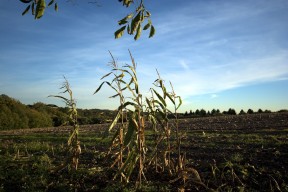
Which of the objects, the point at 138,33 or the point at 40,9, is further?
the point at 138,33

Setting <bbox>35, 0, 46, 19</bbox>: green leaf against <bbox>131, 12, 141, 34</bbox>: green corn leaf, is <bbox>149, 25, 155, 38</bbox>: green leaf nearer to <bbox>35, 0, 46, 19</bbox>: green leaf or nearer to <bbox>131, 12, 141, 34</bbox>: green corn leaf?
<bbox>131, 12, 141, 34</bbox>: green corn leaf

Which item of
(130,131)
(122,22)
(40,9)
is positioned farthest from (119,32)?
(130,131)


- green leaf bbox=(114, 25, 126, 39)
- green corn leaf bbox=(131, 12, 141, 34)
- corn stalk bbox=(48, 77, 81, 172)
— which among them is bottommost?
corn stalk bbox=(48, 77, 81, 172)

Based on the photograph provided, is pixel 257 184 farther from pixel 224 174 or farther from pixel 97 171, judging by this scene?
pixel 97 171

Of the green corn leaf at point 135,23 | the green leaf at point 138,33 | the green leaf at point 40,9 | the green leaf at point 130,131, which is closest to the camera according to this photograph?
the green leaf at point 40,9

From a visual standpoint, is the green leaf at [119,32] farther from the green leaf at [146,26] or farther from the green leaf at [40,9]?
the green leaf at [40,9]

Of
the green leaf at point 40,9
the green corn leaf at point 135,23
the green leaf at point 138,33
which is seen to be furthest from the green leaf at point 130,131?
the green leaf at point 40,9

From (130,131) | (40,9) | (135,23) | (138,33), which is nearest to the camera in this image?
(40,9)

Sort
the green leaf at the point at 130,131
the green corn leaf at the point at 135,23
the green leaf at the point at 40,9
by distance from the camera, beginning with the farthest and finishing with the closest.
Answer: the green leaf at the point at 130,131 < the green corn leaf at the point at 135,23 < the green leaf at the point at 40,9

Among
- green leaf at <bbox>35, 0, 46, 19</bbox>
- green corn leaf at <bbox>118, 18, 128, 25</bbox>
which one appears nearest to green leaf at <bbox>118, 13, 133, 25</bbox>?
green corn leaf at <bbox>118, 18, 128, 25</bbox>

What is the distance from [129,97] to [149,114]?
0.49 metres

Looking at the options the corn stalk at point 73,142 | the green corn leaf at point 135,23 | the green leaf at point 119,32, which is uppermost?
the green corn leaf at point 135,23

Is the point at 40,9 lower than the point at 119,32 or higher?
higher

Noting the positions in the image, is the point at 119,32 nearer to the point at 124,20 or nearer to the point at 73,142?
the point at 124,20
